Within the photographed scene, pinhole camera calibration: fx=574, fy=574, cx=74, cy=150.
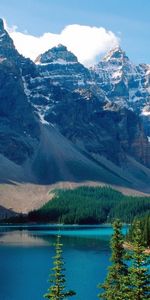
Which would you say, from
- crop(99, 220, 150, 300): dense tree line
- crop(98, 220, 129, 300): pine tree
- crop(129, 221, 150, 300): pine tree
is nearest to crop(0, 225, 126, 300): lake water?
crop(98, 220, 129, 300): pine tree

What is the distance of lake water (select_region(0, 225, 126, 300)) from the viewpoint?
96438mm

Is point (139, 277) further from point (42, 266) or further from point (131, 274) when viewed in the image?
point (42, 266)

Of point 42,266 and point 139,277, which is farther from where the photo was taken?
point 42,266

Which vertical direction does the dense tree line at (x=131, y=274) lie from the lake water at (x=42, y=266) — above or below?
above

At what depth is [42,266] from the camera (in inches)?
4975

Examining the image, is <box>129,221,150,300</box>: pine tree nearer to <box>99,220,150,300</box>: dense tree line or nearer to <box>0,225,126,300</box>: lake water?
<box>99,220,150,300</box>: dense tree line

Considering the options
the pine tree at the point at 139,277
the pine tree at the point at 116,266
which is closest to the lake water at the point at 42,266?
the pine tree at the point at 116,266

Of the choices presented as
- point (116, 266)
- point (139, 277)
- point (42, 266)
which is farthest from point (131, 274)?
point (42, 266)

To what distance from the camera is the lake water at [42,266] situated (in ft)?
316

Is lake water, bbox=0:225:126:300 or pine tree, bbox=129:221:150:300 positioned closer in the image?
pine tree, bbox=129:221:150:300

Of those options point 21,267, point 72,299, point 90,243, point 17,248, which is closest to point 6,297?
point 72,299

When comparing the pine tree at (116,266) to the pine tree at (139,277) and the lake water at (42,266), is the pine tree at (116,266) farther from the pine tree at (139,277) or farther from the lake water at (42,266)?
the lake water at (42,266)

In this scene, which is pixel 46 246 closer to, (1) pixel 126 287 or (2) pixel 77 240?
(2) pixel 77 240

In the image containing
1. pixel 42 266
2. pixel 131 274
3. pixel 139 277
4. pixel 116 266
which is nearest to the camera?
pixel 139 277
